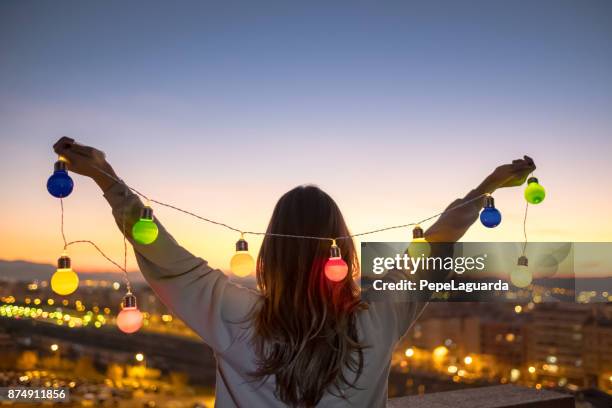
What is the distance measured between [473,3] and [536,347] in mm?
22024

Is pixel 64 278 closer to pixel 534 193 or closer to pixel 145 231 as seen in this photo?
pixel 145 231

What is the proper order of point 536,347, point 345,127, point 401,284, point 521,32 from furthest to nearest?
point 536,347
point 345,127
point 521,32
point 401,284

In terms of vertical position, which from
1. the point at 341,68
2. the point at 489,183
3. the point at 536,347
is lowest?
the point at 536,347

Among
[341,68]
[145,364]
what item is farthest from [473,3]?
[145,364]

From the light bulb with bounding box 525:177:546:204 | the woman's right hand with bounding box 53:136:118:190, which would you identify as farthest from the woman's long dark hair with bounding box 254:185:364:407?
the light bulb with bounding box 525:177:546:204

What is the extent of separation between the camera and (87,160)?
3.83 ft

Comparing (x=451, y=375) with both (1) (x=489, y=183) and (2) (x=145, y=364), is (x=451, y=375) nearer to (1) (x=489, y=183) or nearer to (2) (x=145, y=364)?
(2) (x=145, y=364)

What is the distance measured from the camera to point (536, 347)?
74.9 ft

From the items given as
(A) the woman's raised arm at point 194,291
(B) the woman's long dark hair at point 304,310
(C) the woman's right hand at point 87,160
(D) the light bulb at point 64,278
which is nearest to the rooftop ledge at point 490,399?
A: (B) the woman's long dark hair at point 304,310

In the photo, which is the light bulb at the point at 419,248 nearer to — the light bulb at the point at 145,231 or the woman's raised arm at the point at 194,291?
the woman's raised arm at the point at 194,291

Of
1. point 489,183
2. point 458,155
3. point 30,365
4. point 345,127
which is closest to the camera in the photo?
point 489,183

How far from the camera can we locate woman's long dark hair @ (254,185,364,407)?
1051mm

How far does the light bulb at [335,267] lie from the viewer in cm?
112

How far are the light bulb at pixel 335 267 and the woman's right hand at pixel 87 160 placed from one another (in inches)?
20.9
